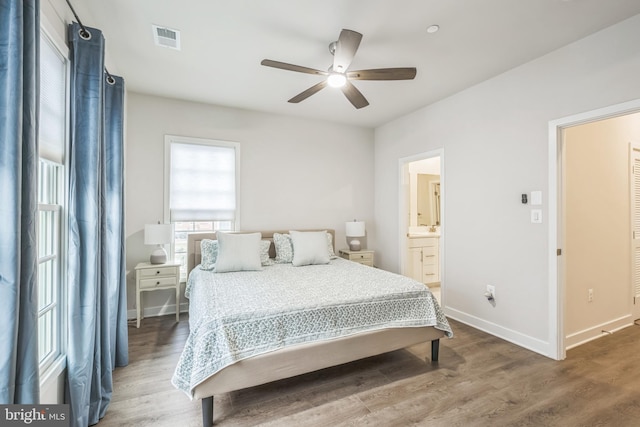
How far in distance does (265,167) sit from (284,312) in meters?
2.70

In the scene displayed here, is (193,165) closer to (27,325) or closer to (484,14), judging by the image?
(27,325)

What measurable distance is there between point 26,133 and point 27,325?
75 centimetres

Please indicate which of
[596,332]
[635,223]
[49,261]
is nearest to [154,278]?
[49,261]

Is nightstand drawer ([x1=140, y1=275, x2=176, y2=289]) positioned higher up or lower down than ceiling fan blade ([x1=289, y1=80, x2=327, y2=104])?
lower down

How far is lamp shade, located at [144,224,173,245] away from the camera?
3311 millimetres

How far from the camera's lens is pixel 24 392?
1120 mm

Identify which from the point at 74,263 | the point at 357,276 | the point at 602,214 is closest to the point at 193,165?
the point at 74,263

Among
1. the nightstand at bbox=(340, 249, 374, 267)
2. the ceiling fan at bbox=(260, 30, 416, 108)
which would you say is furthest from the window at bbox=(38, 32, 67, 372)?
the nightstand at bbox=(340, 249, 374, 267)

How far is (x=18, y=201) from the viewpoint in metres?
1.07

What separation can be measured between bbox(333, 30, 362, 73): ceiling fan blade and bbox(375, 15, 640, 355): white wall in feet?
6.34

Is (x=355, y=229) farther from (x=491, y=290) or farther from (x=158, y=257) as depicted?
(x=158, y=257)

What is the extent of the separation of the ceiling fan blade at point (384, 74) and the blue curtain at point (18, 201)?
1.93 m

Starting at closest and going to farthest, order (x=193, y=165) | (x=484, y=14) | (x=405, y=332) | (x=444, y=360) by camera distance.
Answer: (x=484, y=14) < (x=405, y=332) < (x=444, y=360) < (x=193, y=165)

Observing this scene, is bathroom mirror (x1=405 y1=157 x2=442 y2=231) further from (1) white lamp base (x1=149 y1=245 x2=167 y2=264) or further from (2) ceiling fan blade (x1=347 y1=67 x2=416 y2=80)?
(1) white lamp base (x1=149 y1=245 x2=167 y2=264)
